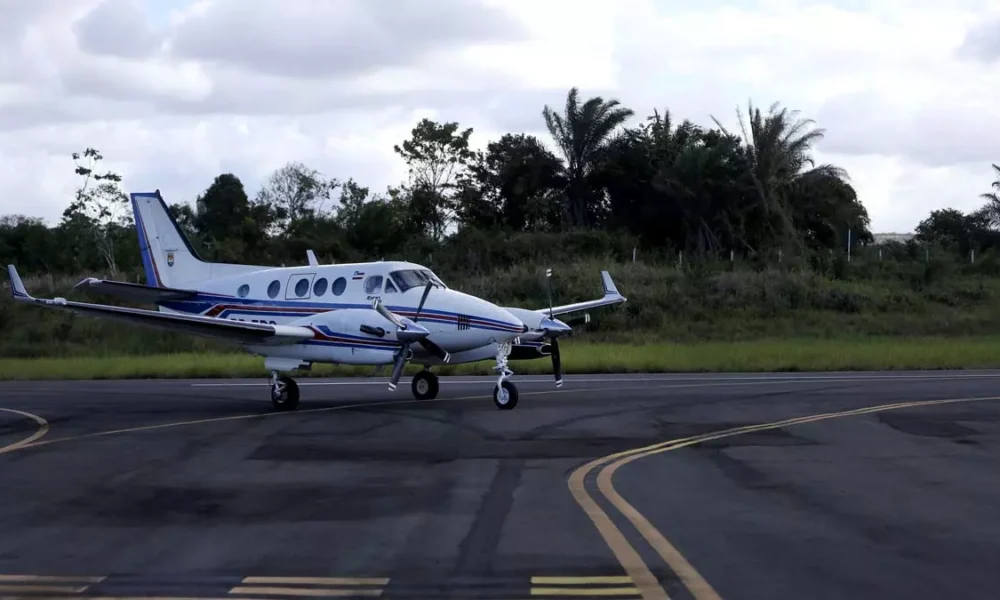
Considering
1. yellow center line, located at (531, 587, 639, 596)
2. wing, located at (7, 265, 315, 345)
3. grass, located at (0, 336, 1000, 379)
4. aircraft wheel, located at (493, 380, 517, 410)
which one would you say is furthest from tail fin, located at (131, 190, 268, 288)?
yellow center line, located at (531, 587, 639, 596)

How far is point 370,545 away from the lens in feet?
30.0

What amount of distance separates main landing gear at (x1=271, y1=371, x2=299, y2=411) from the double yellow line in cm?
872

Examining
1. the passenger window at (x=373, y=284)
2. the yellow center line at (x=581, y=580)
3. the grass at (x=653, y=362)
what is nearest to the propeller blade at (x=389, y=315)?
the passenger window at (x=373, y=284)

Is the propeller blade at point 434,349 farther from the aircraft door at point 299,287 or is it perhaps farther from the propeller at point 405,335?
the aircraft door at point 299,287

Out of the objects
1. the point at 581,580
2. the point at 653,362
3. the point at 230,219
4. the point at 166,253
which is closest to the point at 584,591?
the point at 581,580

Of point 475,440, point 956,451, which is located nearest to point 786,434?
point 956,451

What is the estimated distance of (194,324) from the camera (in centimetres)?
2209

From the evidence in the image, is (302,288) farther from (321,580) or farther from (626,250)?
(626,250)

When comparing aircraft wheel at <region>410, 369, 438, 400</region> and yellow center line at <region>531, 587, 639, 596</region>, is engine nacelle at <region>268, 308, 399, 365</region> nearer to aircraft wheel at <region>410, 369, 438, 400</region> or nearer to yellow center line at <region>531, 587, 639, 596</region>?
aircraft wheel at <region>410, 369, 438, 400</region>

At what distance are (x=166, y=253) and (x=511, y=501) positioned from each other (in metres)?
17.4

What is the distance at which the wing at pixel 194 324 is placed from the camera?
70.9 ft

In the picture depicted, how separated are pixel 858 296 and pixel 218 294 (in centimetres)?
3261

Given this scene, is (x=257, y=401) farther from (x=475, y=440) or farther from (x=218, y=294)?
(x=475, y=440)

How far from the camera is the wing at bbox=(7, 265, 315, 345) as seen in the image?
2162 cm
